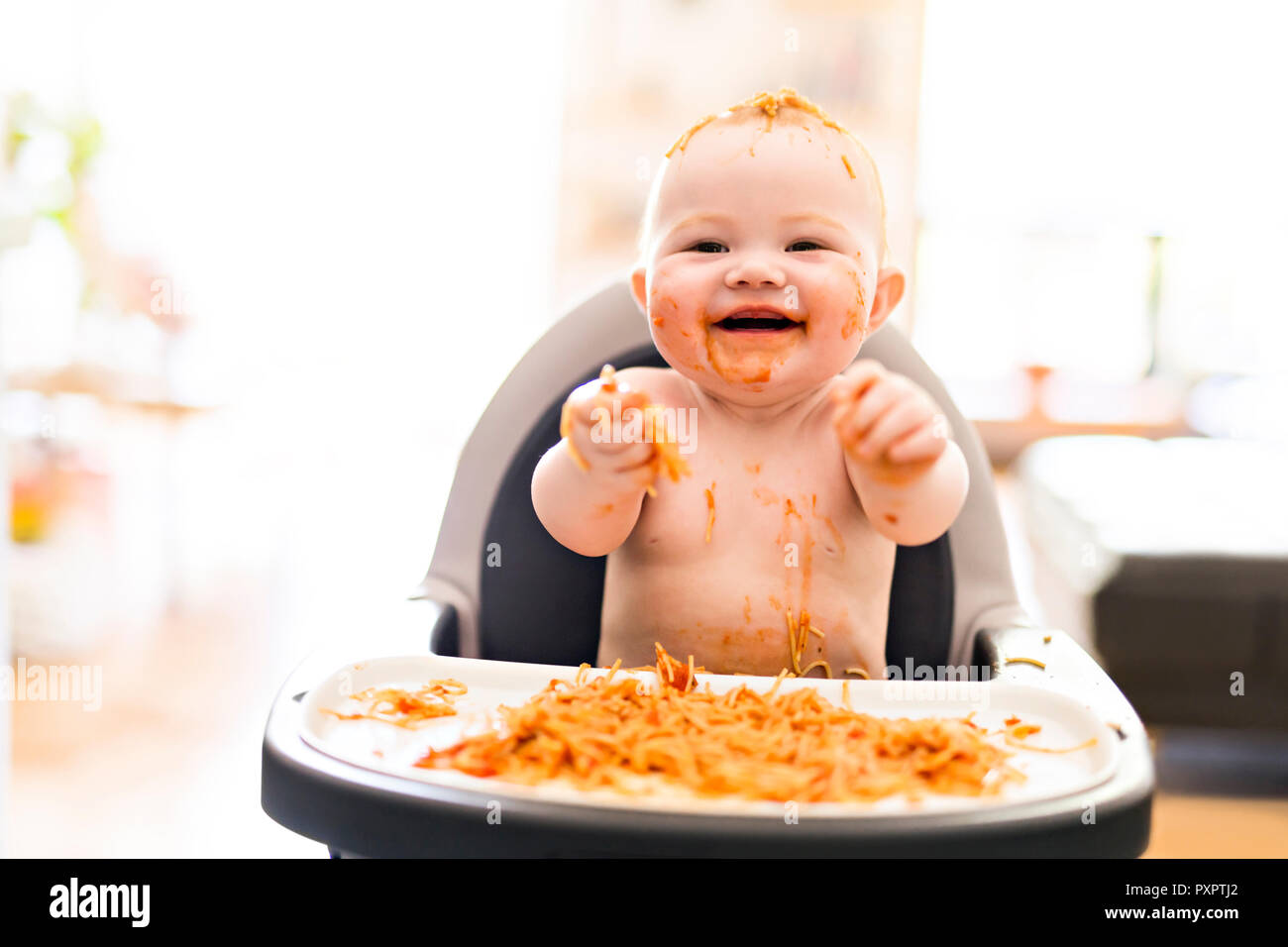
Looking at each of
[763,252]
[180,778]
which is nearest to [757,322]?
[763,252]

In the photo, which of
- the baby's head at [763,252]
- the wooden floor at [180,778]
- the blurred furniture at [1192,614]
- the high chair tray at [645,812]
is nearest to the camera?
the high chair tray at [645,812]

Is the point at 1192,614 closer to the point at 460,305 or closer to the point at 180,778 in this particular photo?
the point at 180,778

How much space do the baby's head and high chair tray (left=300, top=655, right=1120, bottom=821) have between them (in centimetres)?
21

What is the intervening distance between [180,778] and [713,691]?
1.09m

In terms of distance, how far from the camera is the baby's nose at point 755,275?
2.21 feet

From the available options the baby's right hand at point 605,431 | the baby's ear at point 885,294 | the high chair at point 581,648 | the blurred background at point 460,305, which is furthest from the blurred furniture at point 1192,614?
the baby's right hand at point 605,431

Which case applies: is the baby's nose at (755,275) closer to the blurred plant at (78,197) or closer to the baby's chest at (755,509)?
the baby's chest at (755,509)

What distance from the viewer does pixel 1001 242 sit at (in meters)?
4.58

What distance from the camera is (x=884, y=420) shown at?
1.91 ft

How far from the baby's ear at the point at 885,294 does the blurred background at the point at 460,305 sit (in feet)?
1.35

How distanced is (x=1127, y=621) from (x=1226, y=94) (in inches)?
142

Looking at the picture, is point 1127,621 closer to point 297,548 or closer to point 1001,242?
point 297,548

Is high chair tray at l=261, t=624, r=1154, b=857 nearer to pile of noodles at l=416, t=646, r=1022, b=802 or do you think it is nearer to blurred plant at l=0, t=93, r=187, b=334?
pile of noodles at l=416, t=646, r=1022, b=802
